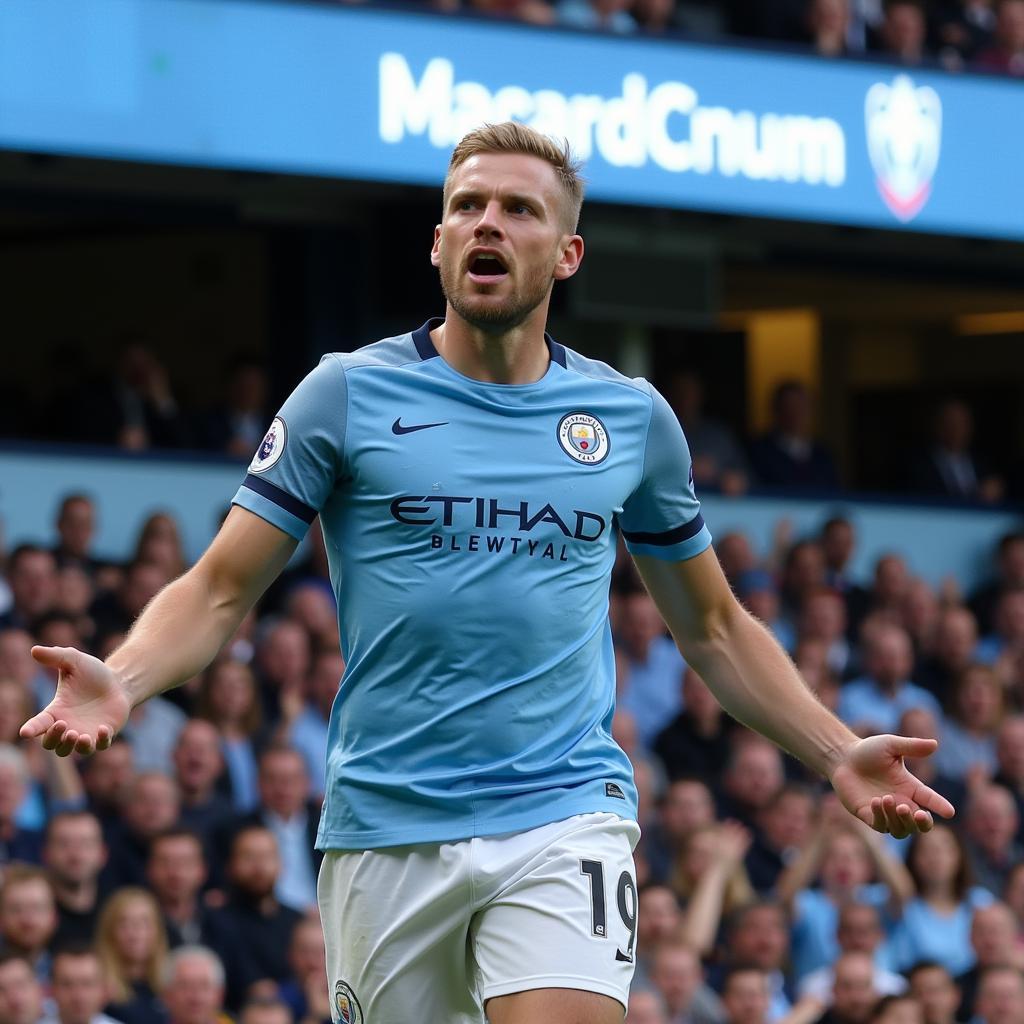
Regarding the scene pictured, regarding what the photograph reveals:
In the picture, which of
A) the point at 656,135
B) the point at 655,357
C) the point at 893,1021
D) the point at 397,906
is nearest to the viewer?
the point at 397,906

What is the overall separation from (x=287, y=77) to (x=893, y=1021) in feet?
20.6

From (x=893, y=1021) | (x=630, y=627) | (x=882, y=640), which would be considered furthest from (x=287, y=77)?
(x=893, y=1021)

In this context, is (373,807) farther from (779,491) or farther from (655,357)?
(655,357)

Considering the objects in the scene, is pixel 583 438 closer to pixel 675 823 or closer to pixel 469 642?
pixel 469 642

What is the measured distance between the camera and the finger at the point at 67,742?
13.8 ft

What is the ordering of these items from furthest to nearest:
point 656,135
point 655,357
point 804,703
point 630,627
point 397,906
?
1. point 655,357
2. point 656,135
3. point 630,627
4. point 804,703
5. point 397,906

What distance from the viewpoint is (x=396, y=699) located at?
4.78 meters

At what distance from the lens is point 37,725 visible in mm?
4195

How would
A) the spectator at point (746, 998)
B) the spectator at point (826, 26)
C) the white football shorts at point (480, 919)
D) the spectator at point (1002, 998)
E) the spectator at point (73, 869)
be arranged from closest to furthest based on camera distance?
the white football shorts at point (480, 919) → the spectator at point (73, 869) → the spectator at point (746, 998) → the spectator at point (1002, 998) → the spectator at point (826, 26)

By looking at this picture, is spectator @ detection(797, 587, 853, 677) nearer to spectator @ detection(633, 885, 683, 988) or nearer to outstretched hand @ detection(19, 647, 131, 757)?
spectator @ detection(633, 885, 683, 988)

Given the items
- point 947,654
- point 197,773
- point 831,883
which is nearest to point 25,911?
point 197,773

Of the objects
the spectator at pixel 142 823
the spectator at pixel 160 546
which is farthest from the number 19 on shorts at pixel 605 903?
the spectator at pixel 160 546

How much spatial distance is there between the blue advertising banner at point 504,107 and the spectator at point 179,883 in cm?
454

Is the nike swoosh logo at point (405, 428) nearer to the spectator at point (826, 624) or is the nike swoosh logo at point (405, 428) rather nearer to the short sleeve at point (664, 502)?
the short sleeve at point (664, 502)
